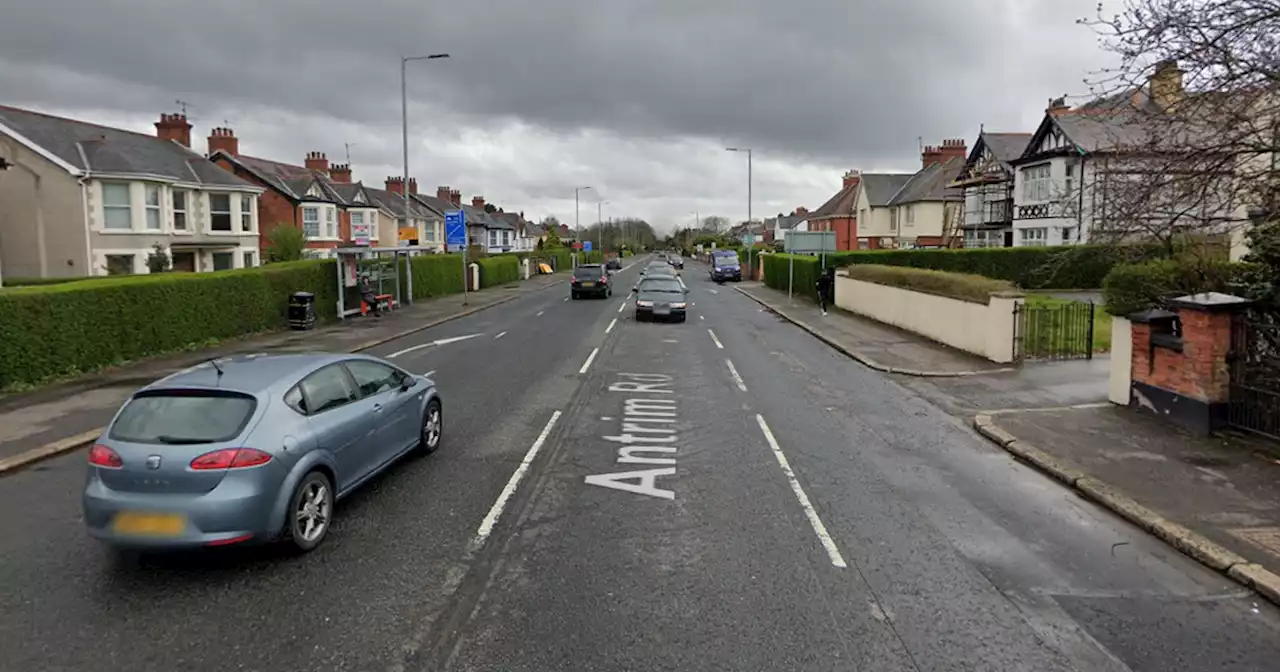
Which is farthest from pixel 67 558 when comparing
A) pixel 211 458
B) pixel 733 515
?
pixel 733 515

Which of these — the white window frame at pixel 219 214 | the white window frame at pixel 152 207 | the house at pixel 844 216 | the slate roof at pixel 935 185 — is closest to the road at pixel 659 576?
the white window frame at pixel 152 207

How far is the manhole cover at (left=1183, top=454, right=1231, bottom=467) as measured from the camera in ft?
27.7

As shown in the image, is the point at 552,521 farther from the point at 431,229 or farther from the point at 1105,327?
the point at 431,229

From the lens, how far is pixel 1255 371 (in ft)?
30.6

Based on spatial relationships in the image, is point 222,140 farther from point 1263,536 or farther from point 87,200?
point 1263,536

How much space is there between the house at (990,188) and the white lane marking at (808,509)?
41519 mm

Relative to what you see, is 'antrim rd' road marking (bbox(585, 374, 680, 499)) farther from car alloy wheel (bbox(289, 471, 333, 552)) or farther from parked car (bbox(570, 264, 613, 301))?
parked car (bbox(570, 264, 613, 301))

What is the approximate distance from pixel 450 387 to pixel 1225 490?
10681 millimetres

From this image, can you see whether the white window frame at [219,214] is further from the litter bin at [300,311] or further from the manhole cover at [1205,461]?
the manhole cover at [1205,461]

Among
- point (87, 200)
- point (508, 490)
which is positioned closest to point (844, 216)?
point (87, 200)

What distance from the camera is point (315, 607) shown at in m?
5.15

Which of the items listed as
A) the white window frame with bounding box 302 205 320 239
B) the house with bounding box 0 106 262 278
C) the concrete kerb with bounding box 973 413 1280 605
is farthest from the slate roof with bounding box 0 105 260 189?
the concrete kerb with bounding box 973 413 1280 605

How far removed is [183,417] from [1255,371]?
11.2m

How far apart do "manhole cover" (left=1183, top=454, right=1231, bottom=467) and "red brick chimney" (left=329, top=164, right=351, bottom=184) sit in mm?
61179
